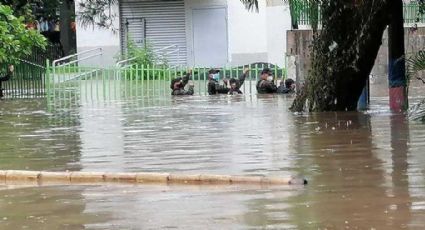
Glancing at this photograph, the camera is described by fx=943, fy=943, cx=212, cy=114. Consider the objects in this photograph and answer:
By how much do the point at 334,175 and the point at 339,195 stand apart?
1.20 meters

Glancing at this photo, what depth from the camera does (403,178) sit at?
30.4ft

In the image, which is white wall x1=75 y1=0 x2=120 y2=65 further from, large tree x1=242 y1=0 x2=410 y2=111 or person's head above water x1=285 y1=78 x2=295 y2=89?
large tree x1=242 y1=0 x2=410 y2=111

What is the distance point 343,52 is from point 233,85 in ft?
32.6

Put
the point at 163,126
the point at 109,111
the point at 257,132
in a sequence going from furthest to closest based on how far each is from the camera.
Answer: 1. the point at 109,111
2. the point at 163,126
3. the point at 257,132

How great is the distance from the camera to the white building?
3809 cm

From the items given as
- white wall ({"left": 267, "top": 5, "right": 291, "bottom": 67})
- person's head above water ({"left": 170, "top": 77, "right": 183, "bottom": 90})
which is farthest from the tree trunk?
white wall ({"left": 267, "top": 5, "right": 291, "bottom": 67})

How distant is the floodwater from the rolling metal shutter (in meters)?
20.3

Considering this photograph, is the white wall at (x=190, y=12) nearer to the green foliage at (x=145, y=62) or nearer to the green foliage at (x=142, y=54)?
the green foliage at (x=145, y=62)

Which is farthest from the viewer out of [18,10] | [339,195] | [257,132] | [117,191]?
[18,10]

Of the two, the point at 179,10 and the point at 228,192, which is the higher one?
the point at 179,10

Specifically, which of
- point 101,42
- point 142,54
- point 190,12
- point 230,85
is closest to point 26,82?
point 142,54

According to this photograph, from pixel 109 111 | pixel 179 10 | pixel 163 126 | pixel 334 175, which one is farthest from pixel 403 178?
pixel 179 10

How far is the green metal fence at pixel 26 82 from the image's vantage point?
30.5 meters

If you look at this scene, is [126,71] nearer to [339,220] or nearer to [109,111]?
[109,111]
